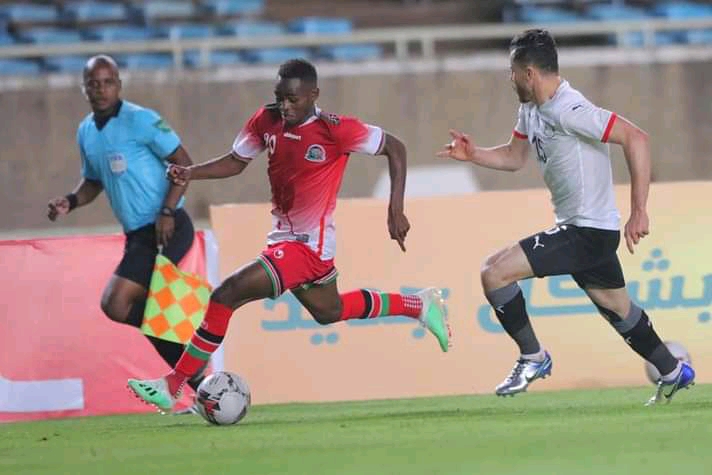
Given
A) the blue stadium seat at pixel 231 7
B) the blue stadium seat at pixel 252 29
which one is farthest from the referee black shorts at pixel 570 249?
the blue stadium seat at pixel 231 7

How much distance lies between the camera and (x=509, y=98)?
2092 centimetres

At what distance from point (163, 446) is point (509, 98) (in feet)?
44.5

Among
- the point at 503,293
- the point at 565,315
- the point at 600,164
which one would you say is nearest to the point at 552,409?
the point at 503,293

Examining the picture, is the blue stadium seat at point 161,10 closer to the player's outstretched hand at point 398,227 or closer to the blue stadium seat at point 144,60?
the blue stadium seat at point 144,60

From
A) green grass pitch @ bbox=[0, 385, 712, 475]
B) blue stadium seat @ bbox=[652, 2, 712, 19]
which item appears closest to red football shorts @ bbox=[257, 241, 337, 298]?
green grass pitch @ bbox=[0, 385, 712, 475]

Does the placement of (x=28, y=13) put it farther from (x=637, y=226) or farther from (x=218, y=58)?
(x=637, y=226)

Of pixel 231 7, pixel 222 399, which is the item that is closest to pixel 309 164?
pixel 222 399

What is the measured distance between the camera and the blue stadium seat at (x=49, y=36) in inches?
931

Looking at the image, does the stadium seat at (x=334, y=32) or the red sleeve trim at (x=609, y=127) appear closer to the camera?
the red sleeve trim at (x=609, y=127)

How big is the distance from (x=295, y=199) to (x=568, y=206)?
1509mm

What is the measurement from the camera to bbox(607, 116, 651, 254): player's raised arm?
8688 mm

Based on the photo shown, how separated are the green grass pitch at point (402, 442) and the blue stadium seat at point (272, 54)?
1407 centimetres

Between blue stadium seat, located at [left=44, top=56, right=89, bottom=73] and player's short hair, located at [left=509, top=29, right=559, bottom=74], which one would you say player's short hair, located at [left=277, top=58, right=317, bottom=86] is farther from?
blue stadium seat, located at [left=44, top=56, right=89, bottom=73]

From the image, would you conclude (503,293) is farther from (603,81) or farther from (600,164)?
(603,81)
